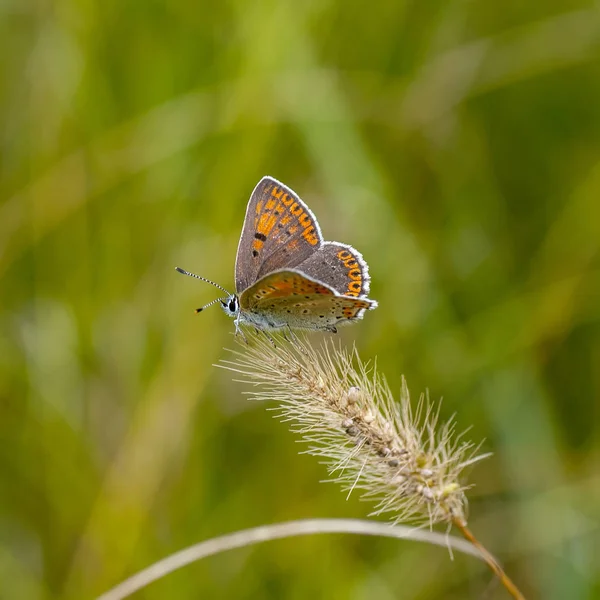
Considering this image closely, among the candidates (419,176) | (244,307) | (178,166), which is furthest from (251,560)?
(419,176)

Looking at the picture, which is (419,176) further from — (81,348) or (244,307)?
(81,348)

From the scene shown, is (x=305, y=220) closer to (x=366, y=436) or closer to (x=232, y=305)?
(x=232, y=305)

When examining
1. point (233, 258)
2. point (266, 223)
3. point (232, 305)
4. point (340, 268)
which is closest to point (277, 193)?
point (266, 223)

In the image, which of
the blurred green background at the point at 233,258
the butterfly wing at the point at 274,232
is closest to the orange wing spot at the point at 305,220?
the butterfly wing at the point at 274,232

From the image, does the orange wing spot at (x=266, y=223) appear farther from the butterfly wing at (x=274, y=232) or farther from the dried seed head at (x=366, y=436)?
the dried seed head at (x=366, y=436)

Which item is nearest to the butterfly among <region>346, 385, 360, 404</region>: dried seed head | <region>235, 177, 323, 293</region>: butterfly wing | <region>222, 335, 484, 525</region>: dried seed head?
<region>235, 177, 323, 293</region>: butterfly wing

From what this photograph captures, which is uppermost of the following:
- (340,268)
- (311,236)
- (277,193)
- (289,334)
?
(277,193)

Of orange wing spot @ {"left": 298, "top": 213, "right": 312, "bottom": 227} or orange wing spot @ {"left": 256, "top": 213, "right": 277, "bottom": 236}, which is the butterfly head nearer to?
orange wing spot @ {"left": 256, "top": 213, "right": 277, "bottom": 236}
